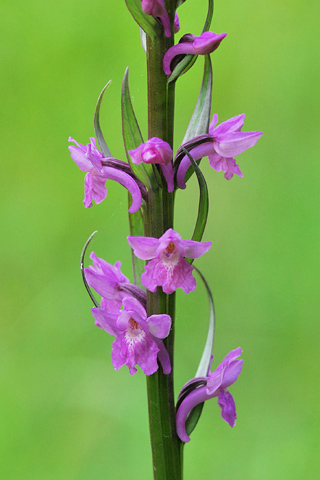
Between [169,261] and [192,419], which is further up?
[169,261]

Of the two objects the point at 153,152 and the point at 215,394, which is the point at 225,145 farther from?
the point at 215,394

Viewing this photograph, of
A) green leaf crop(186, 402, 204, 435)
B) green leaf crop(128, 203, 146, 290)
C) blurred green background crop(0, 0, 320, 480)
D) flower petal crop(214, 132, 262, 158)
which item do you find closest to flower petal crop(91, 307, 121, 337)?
green leaf crop(128, 203, 146, 290)

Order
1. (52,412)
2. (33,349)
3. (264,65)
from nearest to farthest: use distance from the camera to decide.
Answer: (52,412), (33,349), (264,65)

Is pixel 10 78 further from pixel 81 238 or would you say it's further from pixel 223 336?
pixel 223 336

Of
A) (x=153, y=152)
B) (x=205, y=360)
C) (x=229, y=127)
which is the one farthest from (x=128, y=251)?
(x=153, y=152)

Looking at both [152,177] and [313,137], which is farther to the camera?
[313,137]

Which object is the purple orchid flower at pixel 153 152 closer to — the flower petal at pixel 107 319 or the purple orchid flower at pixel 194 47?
the purple orchid flower at pixel 194 47

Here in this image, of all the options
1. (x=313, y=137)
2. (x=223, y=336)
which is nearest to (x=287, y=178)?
(x=313, y=137)
